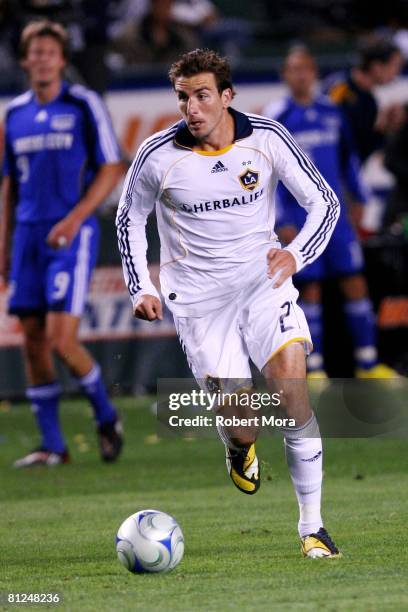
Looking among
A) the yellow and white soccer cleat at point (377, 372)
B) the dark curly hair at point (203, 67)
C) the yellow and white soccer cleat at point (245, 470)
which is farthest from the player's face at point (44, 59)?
the yellow and white soccer cleat at point (377, 372)

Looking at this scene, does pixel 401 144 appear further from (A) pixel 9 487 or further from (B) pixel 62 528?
(B) pixel 62 528

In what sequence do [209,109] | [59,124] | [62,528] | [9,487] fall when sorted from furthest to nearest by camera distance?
[59,124]
[9,487]
[62,528]
[209,109]

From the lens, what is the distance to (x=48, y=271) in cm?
1071

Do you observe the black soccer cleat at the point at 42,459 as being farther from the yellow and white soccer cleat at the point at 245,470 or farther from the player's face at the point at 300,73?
the player's face at the point at 300,73

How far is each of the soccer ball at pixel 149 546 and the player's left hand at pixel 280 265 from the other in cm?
125

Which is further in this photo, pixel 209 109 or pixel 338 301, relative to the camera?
pixel 338 301

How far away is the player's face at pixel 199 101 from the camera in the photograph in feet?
23.1

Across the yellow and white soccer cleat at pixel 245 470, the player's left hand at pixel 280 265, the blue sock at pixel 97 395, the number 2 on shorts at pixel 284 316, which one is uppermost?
the player's left hand at pixel 280 265

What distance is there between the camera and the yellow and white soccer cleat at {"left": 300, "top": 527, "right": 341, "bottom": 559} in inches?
262

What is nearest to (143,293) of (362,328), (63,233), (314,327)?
(63,233)

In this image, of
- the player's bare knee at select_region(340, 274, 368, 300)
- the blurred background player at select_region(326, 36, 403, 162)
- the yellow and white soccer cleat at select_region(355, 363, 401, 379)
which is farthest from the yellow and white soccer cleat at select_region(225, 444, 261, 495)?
the blurred background player at select_region(326, 36, 403, 162)

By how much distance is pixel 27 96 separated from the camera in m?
11.1

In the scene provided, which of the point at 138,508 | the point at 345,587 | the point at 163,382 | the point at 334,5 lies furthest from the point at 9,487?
the point at 334,5

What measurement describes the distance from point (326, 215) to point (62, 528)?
2343mm
